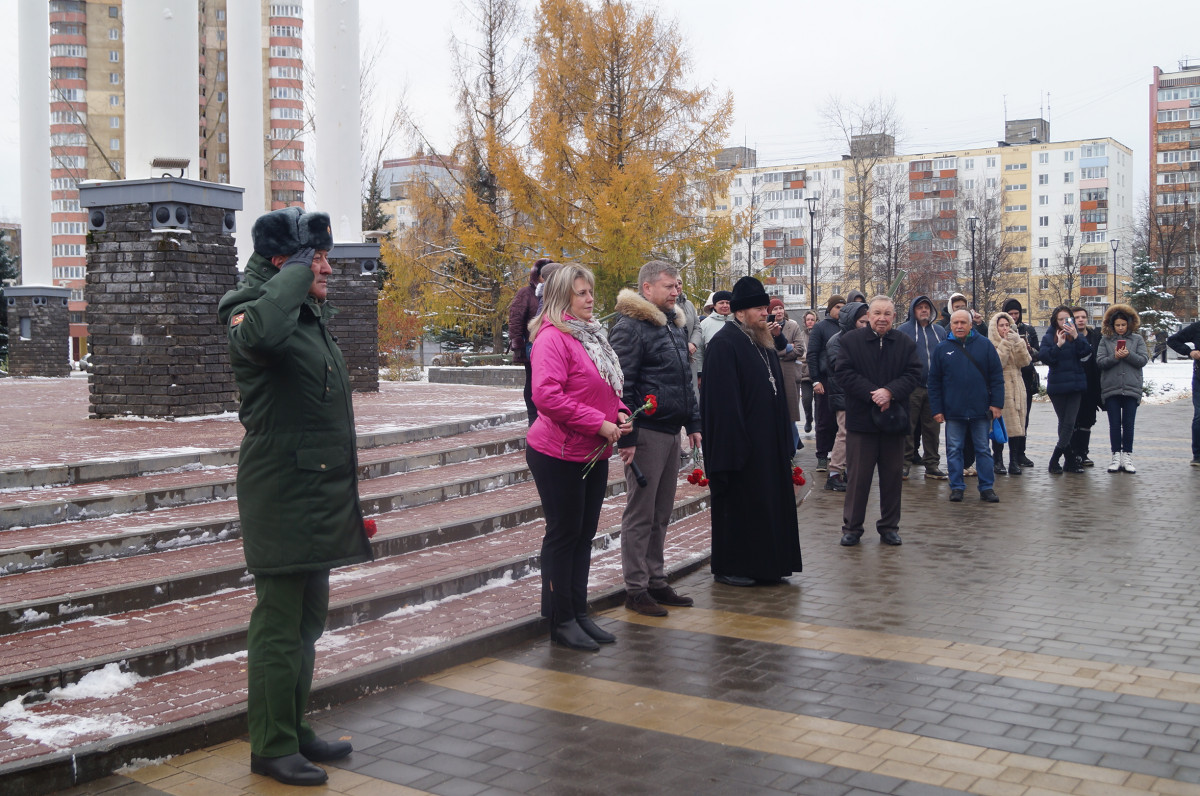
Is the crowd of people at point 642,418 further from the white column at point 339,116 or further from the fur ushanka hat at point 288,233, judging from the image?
the white column at point 339,116

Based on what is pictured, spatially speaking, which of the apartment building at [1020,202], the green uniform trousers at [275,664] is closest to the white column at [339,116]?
the green uniform trousers at [275,664]

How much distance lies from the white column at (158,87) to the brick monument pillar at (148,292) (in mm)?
538

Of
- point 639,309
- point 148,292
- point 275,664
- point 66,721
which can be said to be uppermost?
point 148,292

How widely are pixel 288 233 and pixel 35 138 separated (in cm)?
2788

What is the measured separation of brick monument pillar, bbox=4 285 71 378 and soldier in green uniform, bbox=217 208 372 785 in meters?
27.8

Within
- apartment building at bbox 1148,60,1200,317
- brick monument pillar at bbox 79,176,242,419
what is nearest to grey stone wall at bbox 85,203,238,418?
brick monument pillar at bbox 79,176,242,419

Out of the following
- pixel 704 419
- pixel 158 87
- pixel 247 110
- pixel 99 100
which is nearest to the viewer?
pixel 704 419

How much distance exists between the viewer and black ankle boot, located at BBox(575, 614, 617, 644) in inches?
236

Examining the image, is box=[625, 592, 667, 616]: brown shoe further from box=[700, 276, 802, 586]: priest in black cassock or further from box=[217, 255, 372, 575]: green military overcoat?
box=[217, 255, 372, 575]: green military overcoat

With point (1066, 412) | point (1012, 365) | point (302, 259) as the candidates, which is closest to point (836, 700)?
point (302, 259)

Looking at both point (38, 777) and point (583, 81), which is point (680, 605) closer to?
point (38, 777)

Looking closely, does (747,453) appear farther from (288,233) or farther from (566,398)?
(288,233)

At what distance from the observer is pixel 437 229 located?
3628cm

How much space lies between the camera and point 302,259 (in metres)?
4.06
